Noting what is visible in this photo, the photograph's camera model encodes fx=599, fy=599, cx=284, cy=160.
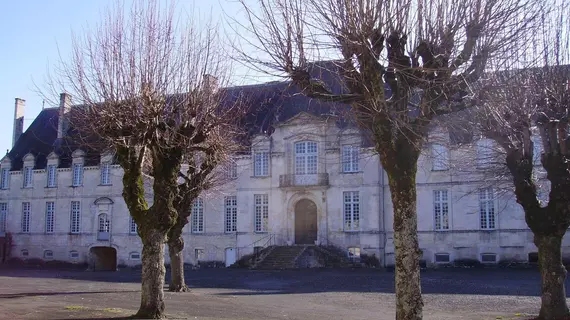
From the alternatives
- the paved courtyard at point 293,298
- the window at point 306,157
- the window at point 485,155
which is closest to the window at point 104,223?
the window at point 306,157

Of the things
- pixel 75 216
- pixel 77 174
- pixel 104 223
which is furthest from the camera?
pixel 77 174

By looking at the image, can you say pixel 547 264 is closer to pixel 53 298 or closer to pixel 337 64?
pixel 337 64

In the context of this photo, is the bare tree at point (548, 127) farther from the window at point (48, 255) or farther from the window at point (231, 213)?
the window at point (48, 255)

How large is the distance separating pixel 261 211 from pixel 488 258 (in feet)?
40.9

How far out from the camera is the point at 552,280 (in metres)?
12.2

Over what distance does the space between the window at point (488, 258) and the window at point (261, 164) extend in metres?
12.4

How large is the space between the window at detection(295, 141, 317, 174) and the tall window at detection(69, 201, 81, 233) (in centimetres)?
1576

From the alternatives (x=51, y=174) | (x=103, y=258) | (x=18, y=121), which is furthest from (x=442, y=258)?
(x=18, y=121)

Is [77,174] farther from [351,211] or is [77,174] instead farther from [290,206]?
[351,211]

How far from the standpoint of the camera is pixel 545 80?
12.3m

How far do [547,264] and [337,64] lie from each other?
253 inches

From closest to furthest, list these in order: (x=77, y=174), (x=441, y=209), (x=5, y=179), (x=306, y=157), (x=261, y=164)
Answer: (x=441, y=209), (x=306, y=157), (x=261, y=164), (x=77, y=174), (x=5, y=179)

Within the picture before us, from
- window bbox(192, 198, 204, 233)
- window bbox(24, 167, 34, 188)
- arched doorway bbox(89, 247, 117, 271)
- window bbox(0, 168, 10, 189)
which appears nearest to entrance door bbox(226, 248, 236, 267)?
window bbox(192, 198, 204, 233)

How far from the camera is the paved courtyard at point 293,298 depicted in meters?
13.7
